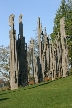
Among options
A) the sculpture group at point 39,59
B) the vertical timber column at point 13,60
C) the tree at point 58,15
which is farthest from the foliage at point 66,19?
the vertical timber column at point 13,60

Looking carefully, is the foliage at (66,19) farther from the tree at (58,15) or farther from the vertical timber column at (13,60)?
the vertical timber column at (13,60)

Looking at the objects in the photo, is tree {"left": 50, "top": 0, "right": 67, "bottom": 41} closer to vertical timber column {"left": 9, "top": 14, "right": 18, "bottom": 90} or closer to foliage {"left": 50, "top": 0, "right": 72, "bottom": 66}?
foliage {"left": 50, "top": 0, "right": 72, "bottom": 66}

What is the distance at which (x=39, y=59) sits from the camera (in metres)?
35.2

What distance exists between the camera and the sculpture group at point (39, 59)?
1108 inches

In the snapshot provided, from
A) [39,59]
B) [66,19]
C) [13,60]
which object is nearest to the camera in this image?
[13,60]

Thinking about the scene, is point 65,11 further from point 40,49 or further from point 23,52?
point 23,52

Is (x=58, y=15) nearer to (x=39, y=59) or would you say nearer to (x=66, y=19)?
(x=66, y=19)

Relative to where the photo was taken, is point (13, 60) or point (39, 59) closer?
point (13, 60)

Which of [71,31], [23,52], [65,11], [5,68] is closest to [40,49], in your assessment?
[23,52]

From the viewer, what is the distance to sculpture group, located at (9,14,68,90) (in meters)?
28.1

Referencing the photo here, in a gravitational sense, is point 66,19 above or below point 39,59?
above

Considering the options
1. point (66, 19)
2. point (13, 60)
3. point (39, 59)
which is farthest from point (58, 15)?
point (13, 60)

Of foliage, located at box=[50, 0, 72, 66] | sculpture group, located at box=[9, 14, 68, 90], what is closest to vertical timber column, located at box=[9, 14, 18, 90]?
sculpture group, located at box=[9, 14, 68, 90]

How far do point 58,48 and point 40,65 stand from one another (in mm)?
4324
